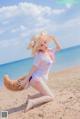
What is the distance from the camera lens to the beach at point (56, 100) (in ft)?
5.93

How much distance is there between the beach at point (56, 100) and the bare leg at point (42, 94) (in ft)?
0.09

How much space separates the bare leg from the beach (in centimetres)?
3

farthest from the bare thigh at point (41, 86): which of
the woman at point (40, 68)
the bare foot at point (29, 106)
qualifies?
the bare foot at point (29, 106)

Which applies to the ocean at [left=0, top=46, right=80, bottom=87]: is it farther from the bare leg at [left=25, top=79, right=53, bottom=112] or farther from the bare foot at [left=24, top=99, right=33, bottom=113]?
the bare foot at [left=24, top=99, right=33, bottom=113]

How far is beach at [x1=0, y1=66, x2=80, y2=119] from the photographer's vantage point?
1.81 m

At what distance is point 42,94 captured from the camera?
1.98 m

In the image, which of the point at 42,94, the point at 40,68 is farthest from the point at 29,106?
the point at 40,68

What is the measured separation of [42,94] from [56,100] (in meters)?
0.09

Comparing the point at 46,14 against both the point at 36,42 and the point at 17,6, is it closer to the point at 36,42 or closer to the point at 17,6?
the point at 17,6

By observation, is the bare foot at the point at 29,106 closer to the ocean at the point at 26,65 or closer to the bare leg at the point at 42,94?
the bare leg at the point at 42,94

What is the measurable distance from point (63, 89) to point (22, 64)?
0.32 meters

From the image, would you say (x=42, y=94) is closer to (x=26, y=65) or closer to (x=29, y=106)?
(x=29, y=106)

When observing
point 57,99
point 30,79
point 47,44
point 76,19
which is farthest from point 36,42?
point 76,19

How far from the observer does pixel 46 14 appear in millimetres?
2285
